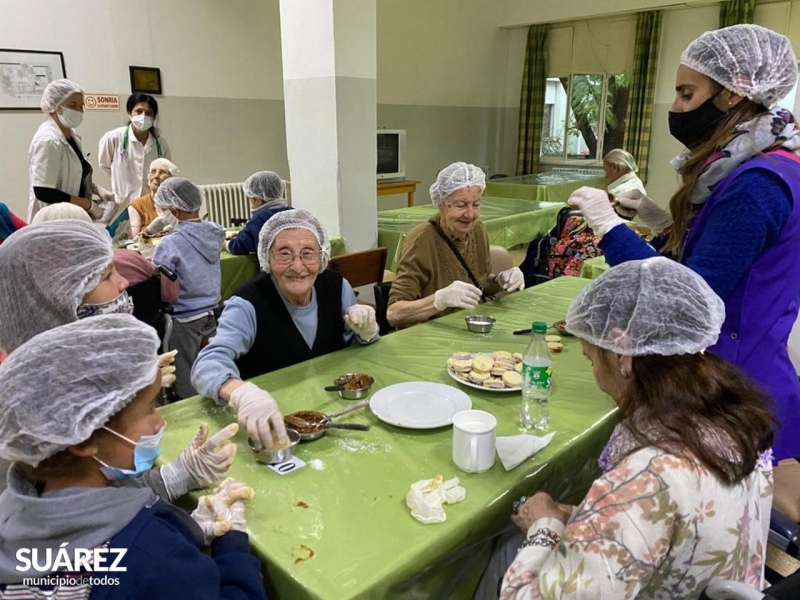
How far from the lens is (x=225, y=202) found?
19.3ft

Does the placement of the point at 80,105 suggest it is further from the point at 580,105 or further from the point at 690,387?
the point at 580,105

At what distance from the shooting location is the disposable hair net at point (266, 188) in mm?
3799

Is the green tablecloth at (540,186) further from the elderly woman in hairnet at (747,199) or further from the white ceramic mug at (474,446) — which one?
the white ceramic mug at (474,446)

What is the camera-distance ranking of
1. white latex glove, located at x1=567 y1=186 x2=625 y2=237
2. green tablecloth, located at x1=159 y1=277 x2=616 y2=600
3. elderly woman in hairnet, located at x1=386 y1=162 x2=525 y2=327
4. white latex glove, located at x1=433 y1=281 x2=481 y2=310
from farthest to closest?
elderly woman in hairnet, located at x1=386 y1=162 x2=525 y2=327
white latex glove, located at x1=433 y1=281 x2=481 y2=310
white latex glove, located at x1=567 y1=186 x2=625 y2=237
green tablecloth, located at x1=159 y1=277 x2=616 y2=600

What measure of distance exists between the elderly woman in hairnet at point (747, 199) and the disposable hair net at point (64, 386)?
1307 mm

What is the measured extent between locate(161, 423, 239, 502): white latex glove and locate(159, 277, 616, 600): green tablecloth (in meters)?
0.08

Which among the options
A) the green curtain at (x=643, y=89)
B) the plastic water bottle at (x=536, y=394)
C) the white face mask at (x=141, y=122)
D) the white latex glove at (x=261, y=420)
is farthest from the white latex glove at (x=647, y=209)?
the green curtain at (x=643, y=89)

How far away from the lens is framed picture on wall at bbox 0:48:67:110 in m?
4.37

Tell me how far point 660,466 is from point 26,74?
5469mm

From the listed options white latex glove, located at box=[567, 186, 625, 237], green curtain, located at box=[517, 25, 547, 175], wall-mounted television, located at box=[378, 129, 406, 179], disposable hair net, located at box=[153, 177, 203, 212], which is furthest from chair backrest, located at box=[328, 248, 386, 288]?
green curtain, located at box=[517, 25, 547, 175]

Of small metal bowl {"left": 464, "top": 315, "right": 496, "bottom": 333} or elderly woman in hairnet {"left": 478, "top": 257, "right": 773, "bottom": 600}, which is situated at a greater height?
elderly woman in hairnet {"left": 478, "top": 257, "right": 773, "bottom": 600}

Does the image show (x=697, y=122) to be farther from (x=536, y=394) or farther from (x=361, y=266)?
(x=361, y=266)

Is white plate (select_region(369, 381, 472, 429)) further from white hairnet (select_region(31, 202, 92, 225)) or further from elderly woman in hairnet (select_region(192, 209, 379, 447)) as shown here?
white hairnet (select_region(31, 202, 92, 225))

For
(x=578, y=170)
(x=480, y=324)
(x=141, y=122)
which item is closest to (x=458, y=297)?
(x=480, y=324)
